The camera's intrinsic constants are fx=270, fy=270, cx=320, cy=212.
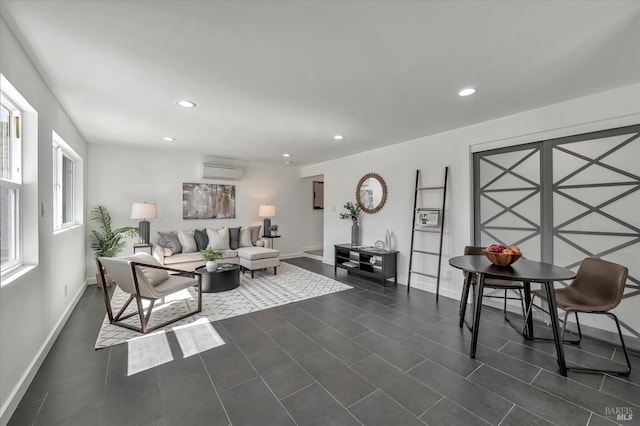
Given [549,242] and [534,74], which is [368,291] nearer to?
[549,242]

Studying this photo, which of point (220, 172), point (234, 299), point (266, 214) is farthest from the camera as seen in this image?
point (266, 214)

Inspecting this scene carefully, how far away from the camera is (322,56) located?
210 centimetres

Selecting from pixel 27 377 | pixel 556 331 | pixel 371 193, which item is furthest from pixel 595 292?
pixel 27 377

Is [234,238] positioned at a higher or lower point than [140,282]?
higher

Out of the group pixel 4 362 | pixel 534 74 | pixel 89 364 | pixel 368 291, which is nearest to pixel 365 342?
pixel 368 291

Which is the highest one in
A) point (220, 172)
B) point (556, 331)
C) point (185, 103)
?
point (185, 103)

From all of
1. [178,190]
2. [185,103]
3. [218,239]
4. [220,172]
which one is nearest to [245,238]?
[218,239]

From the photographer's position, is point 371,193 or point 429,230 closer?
point 429,230

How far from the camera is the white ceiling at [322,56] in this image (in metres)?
1.62

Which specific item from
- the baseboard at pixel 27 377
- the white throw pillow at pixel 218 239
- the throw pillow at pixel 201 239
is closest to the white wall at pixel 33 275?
the baseboard at pixel 27 377

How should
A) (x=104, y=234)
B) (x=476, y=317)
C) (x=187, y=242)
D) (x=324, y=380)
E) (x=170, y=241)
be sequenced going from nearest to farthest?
(x=324, y=380) < (x=476, y=317) < (x=104, y=234) < (x=170, y=241) < (x=187, y=242)

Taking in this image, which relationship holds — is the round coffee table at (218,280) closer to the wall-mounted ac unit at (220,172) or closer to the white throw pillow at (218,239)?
the white throw pillow at (218,239)

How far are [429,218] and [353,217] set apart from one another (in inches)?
66.8

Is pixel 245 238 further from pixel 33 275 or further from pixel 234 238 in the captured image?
pixel 33 275
